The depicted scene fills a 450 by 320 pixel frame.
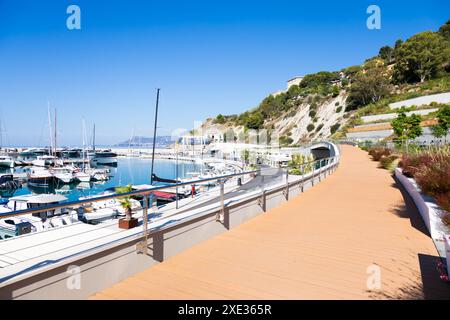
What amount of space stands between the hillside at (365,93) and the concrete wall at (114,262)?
55742mm

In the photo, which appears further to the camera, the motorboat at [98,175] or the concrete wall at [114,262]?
the motorboat at [98,175]

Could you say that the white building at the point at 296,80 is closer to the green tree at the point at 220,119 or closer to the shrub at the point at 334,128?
the green tree at the point at 220,119

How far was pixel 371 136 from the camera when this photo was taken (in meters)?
47.4

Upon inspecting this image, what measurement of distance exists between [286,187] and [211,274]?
19.7 ft

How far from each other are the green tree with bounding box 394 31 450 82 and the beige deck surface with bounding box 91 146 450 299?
68764mm

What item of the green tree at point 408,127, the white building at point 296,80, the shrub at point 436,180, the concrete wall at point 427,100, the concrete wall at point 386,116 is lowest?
the shrub at point 436,180

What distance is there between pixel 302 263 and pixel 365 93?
75.7 m

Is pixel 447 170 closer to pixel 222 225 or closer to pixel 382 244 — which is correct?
pixel 382 244

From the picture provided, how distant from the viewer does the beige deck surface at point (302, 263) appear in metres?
3.68

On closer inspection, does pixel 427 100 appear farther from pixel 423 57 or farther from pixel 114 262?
pixel 114 262

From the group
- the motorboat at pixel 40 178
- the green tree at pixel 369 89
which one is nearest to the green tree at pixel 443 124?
the green tree at pixel 369 89

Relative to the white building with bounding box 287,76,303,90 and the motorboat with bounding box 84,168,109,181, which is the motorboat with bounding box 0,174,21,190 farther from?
the white building with bounding box 287,76,303,90

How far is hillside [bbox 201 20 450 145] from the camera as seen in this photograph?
62.0 meters
